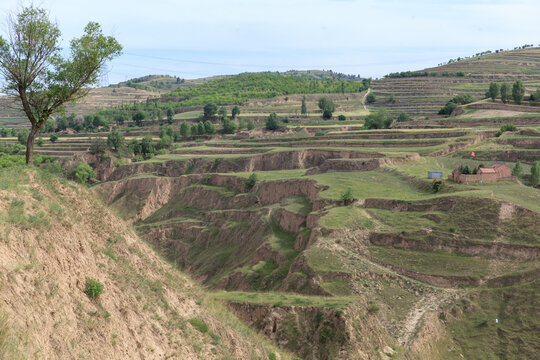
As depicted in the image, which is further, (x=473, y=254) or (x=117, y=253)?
(x=473, y=254)

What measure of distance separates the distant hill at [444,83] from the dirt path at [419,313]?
9516 centimetres

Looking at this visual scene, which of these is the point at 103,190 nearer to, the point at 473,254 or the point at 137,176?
the point at 137,176

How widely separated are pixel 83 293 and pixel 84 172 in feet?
311

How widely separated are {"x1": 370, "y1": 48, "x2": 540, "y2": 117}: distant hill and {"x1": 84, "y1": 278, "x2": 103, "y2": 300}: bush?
4871 inches

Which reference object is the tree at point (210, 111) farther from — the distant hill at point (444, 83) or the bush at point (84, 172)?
the distant hill at point (444, 83)

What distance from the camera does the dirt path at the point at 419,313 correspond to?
1449 inches

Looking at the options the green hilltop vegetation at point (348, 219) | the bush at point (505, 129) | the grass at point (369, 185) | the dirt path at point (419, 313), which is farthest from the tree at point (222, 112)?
the dirt path at point (419, 313)

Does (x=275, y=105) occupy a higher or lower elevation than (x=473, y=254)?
higher

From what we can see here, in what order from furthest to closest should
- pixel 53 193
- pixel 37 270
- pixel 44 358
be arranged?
pixel 53 193, pixel 37 270, pixel 44 358

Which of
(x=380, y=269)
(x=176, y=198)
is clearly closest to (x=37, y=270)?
(x=380, y=269)

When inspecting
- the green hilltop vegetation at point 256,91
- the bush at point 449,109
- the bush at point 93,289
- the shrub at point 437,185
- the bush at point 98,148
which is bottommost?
the shrub at point 437,185

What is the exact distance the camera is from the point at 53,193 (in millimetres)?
21547

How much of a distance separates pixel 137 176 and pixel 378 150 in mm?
46102

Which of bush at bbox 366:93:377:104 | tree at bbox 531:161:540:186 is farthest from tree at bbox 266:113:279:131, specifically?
tree at bbox 531:161:540:186
